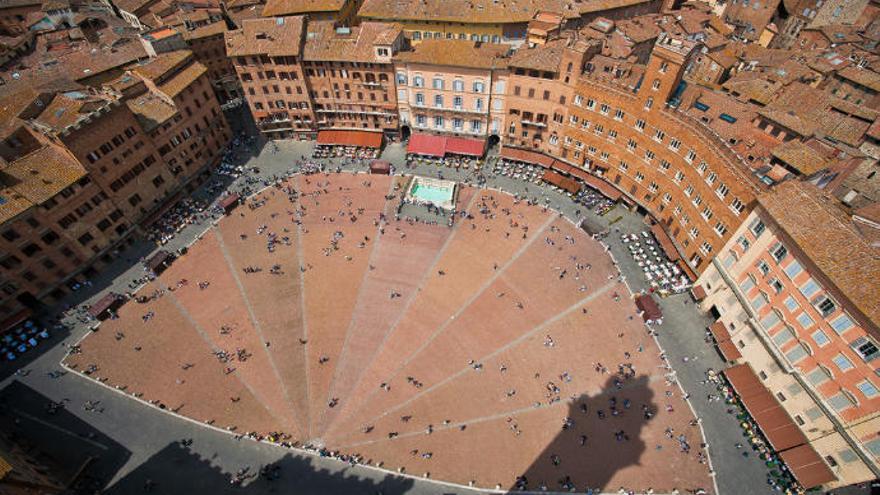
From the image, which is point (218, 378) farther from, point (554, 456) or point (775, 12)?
point (775, 12)

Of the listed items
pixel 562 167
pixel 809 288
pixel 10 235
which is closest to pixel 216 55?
pixel 10 235

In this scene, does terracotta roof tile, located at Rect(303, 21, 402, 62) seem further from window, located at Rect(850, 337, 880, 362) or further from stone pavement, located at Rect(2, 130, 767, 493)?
window, located at Rect(850, 337, 880, 362)

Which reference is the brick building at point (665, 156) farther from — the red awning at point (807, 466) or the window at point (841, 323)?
the red awning at point (807, 466)

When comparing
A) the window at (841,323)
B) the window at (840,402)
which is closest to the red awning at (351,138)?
the window at (841,323)

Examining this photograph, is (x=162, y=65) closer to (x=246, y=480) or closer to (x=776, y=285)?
(x=246, y=480)

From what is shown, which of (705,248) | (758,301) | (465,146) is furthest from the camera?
(465,146)
